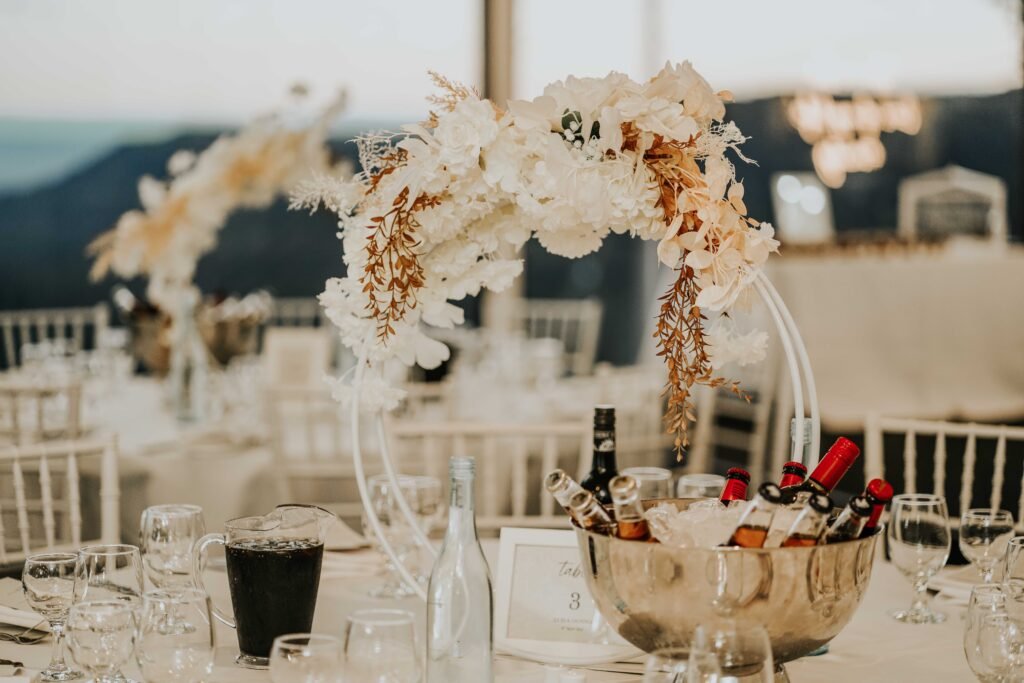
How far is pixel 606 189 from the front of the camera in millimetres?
1284

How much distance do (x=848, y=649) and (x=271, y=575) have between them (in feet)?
2.29

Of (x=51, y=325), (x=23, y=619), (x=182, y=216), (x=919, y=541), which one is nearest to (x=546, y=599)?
(x=919, y=541)

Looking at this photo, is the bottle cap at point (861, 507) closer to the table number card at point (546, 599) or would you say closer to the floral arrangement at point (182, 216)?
the table number card at point (546, 599)

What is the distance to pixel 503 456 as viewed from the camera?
3.01 meters

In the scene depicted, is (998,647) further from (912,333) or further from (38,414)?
(912,333)

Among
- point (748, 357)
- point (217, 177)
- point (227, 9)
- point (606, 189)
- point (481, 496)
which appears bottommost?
point (481, 496)

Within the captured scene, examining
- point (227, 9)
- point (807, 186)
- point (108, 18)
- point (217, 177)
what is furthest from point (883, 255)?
point (108, 18)

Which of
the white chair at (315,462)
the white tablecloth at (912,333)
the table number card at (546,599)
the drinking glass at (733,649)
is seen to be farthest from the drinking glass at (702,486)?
the white tablecloth at (912,333)

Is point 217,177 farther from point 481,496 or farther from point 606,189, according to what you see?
point 606,189

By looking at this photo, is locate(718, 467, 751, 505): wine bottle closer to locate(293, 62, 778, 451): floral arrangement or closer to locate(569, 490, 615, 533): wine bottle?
locate(293, 62, 778, 451): floral arrangement

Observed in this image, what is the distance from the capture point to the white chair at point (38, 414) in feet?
9.68

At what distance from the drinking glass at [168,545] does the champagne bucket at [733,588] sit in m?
0.60

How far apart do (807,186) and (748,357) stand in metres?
4.58

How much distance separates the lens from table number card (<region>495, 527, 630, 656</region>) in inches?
54.9
